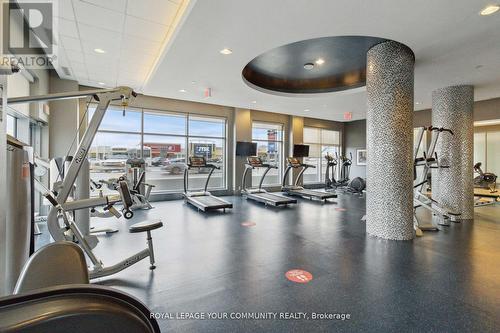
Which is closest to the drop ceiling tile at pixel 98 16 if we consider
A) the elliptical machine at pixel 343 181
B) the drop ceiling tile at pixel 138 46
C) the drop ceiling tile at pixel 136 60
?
the drop ceiling tile at pixel 138 46

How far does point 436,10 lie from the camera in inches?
122

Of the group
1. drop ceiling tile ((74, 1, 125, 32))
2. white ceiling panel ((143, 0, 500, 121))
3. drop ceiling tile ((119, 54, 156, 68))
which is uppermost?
drop ceiling tile ((119, 54, 156, 68))

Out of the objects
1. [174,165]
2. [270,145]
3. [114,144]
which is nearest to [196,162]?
[174,165]

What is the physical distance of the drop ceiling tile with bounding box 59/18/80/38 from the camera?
386 centimetres

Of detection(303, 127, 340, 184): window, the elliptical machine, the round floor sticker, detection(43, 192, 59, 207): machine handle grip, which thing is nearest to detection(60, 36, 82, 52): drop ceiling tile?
detection(43, 192, 59, 207): machine handle grip

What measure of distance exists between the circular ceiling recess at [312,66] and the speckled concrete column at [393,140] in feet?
1.70

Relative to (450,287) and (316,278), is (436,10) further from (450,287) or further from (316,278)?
(316,278)

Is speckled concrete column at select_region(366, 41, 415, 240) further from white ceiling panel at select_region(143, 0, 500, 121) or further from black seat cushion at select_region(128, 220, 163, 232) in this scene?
black seat cushion at select_region(128, 220, 163, 232)

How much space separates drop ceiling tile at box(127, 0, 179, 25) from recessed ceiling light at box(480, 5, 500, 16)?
4133 mm

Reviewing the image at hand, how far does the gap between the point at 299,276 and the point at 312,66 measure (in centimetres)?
506

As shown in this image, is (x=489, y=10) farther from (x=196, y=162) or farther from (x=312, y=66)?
(x=196, y=162)

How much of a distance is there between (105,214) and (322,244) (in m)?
4.00

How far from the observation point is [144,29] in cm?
418

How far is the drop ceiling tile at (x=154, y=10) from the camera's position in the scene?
3509 mm
